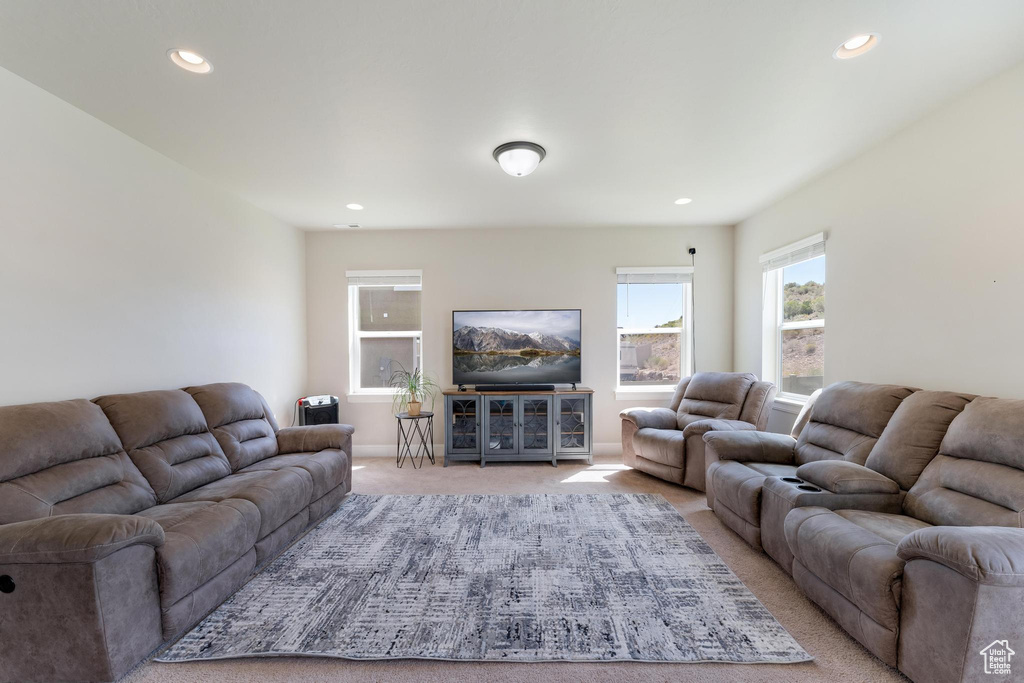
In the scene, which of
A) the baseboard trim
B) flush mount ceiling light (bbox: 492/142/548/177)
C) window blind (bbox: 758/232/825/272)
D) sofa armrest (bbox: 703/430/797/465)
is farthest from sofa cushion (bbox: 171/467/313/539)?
window blind (bbox: 758/232/825/272)

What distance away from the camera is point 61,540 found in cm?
152

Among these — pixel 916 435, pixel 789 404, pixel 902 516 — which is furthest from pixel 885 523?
pixel 789 404

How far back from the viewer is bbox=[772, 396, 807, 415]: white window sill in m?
3.75

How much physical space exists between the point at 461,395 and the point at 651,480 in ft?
6.68

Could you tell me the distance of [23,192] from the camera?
2.14m

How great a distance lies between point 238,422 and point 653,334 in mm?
4140

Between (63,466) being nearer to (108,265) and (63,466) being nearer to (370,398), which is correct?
(108,265)

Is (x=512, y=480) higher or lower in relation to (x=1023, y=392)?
lower

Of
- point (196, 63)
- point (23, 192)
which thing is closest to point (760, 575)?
point (196, 63)

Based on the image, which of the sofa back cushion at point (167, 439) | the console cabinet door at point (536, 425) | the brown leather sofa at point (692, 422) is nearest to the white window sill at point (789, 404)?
the brown leather sofa at point (692, 422)

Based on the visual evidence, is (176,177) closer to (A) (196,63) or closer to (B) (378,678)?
(A) (196,63)

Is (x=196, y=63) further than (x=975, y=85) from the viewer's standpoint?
No

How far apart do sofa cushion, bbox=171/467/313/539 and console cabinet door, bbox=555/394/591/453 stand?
254 cm

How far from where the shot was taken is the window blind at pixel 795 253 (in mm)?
3508
